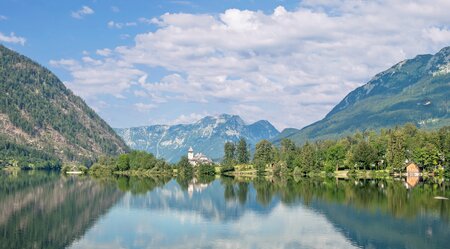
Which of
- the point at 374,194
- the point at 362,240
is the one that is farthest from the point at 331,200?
the point at 362,240

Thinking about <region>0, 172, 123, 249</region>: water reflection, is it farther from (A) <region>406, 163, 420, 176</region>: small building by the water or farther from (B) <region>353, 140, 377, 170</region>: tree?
(A) <region>406, 163, 420, 176</region>: small building by the water

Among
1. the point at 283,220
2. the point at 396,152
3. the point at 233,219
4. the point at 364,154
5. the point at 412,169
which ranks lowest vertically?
the point at 233,219

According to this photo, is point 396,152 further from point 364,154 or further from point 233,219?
point 233,219

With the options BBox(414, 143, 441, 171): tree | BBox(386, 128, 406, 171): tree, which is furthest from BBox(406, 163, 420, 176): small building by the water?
BBox(414, 143, 441, 171): tree

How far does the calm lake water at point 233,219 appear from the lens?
213 ft

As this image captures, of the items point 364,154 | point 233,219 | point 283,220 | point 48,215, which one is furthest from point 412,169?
point 48,215

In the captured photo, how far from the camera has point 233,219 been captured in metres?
85.2

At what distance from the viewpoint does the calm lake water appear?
64.9 meters

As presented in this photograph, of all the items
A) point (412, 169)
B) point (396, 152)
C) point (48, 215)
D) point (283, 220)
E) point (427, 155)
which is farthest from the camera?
point (412, 169)

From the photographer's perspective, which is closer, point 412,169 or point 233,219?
point 233,219

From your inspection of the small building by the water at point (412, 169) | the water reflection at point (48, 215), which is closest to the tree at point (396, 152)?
the small building by the water at point (412, 169)

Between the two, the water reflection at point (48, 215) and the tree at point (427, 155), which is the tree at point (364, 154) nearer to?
the tree at point (427, 155)

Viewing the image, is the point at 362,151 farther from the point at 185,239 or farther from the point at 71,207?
the point at 185,239

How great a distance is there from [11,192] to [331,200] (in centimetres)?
8198
